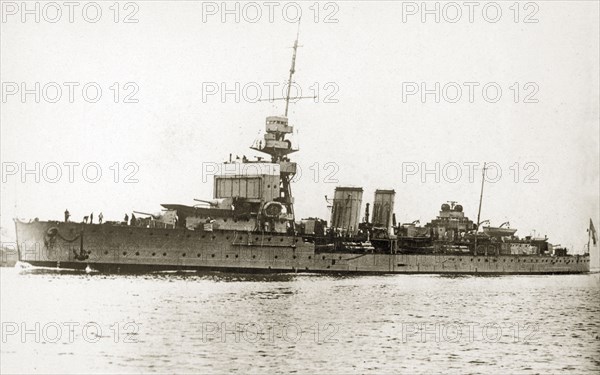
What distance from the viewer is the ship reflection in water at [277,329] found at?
51.9 ft

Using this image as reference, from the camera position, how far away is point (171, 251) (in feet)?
126

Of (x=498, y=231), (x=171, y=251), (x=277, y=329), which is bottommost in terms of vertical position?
(x=277, y=329)

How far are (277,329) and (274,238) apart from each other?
74.6ft

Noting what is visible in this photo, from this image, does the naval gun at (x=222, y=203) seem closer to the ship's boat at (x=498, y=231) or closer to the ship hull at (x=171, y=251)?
the ship hull at (x=171, y=251)

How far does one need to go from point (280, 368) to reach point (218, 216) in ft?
88.1

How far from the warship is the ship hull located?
2.0 inches

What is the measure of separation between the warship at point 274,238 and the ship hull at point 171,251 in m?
0.05

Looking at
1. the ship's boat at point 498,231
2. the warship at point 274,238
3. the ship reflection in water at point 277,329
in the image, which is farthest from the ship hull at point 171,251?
the ship's boat at point 498,231

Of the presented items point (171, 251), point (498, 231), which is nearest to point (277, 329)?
point (171, 251)

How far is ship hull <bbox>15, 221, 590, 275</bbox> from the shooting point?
36.7 meters

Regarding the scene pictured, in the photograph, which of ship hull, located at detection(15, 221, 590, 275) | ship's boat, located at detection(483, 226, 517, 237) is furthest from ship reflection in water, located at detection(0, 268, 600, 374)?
ship's boat, located at detection(483, 226, 517, 237)

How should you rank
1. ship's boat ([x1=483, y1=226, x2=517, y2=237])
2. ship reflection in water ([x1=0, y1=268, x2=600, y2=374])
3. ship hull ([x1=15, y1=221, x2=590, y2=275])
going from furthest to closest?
1. ship's boat ([x1=483, y1=226, x2=517, y2=237])
2. ship hull ([x1=15, y1=221, x2=590, y2=275])
3. ship reflection in water ([x1=0, y1=268, x2=600, y2=374])

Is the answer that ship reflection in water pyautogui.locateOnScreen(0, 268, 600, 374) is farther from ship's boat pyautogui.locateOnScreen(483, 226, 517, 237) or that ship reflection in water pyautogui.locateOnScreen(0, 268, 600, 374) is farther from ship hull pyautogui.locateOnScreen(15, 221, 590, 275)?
ship's boat pyautogui.locateOnScreen(483, 226, 517, 237)

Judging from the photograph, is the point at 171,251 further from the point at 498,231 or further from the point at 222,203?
the point at 498,231
